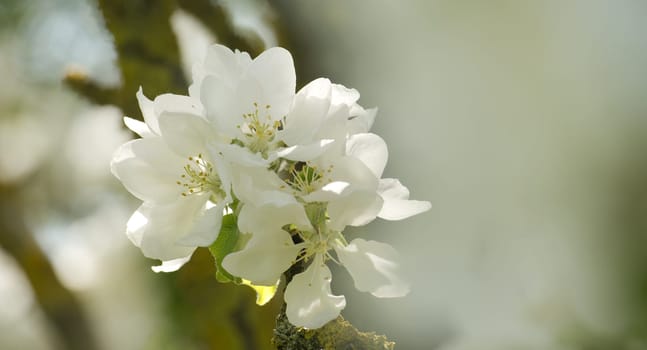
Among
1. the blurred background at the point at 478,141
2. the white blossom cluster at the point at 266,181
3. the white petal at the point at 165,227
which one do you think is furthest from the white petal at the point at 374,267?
the blurred background at the point at 478,141

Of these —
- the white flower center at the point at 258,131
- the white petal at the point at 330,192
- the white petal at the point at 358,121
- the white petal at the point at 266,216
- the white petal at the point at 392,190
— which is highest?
the white petal at the point at 358,121

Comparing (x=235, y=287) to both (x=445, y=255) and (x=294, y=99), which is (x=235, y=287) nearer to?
(x=445, y=255)

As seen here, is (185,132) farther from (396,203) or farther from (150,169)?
(396,203)

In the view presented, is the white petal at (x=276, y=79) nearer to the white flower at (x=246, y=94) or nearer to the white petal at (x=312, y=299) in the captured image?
the white flower at (x=246, y=94)

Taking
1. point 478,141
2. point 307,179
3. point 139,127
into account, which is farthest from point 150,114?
point 478,141

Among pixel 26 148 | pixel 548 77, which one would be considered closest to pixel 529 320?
pixel 548 77

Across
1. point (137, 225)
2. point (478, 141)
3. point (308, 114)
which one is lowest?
point (137, 225)

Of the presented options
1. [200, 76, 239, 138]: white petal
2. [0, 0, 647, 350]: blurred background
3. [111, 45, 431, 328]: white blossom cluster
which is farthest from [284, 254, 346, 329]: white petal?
[0, 0, 647, 350]: blurred background
